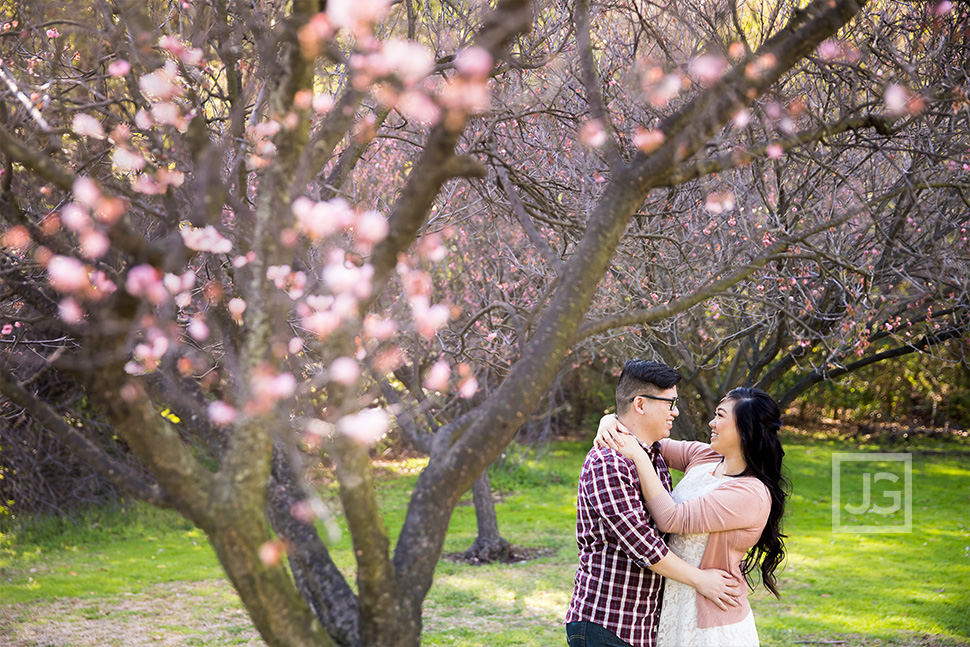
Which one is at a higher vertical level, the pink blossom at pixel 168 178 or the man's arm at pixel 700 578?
the pink blossom at pixel 168 178

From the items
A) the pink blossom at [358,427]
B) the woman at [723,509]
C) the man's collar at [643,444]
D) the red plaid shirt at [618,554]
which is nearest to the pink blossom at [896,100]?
the woman at [723,509]

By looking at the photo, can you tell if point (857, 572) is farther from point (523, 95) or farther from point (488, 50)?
point (488, 50)

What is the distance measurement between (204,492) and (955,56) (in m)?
4.71

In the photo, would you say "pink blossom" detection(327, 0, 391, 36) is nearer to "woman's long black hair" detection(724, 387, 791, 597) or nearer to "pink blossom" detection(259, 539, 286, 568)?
"pink blossom" detection(259, 539, 286, 568)

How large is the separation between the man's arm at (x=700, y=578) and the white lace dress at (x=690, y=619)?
75mm

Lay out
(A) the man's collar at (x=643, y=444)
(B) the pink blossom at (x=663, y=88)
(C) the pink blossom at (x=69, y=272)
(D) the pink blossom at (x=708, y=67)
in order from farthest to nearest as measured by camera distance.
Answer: (B) the pink blossom at (x=663, y=88) < (D) the pink blossom at (x=708, y=67) < (A) the man's collar at (x=643, y=444) < (C) the pink blossom at (x=69, y=272)

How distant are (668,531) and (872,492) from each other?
12.0 meters

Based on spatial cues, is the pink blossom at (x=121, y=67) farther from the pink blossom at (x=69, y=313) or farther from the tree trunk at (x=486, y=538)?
the tree trunk at (x=486, y=538)

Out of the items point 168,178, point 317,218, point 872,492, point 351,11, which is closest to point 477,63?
point 351,11

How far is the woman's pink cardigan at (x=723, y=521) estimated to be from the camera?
2.75 meters

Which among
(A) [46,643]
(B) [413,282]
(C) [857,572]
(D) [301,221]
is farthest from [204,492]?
(C) [857,572]

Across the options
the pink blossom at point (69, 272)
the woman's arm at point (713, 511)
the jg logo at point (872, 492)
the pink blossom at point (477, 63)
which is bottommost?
the jg logo at point (872, 492)

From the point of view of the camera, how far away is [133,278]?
1984mm

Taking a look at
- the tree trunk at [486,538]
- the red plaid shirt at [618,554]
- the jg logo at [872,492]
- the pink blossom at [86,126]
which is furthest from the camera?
the jg logo at [872,492]
